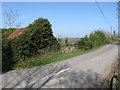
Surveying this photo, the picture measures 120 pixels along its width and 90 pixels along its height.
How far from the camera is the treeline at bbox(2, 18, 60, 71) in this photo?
10.4 meters

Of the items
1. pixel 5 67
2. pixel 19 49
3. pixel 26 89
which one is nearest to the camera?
pixel 26 89

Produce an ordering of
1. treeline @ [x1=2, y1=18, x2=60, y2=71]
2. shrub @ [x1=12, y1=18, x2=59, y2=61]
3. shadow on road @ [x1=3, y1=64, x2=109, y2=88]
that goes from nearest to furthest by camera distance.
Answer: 1. shadow on road @ [x1=3, y1=64, x2=109, y2=88]
2. treeline @ [x1=2, y1=18, x2=60, y2=71]
3. shrub @ [x1=12, y1=18, x2=59, y2=61]

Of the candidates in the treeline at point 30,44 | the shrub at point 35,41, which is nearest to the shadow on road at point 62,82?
the treeline at point 30,44

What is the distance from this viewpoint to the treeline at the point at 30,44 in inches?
410

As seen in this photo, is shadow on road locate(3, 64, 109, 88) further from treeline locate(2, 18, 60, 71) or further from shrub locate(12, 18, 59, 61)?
shrub locate(12, 18, 59, 61)

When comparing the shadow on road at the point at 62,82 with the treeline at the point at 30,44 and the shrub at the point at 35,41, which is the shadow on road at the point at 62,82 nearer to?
the treeline at the point at 30,44

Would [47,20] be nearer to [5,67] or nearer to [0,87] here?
[5,67]

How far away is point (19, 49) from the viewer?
1101cm

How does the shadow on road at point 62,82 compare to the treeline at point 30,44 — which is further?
the treeline at point 30,44

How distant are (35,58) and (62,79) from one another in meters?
5.62

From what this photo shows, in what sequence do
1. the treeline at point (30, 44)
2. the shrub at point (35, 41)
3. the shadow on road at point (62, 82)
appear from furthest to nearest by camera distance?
the shrub at point (35, 41), the treeline at point (30, 44), the shadow on road at point (62, 82)

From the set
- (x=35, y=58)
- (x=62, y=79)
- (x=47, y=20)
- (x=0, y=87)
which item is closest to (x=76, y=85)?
(x=62, y=79)

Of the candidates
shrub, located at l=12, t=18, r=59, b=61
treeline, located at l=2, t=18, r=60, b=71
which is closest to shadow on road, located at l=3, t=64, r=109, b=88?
treeline, located at l=2, t=18, r=60, b=71

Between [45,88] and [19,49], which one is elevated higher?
[19,49]
